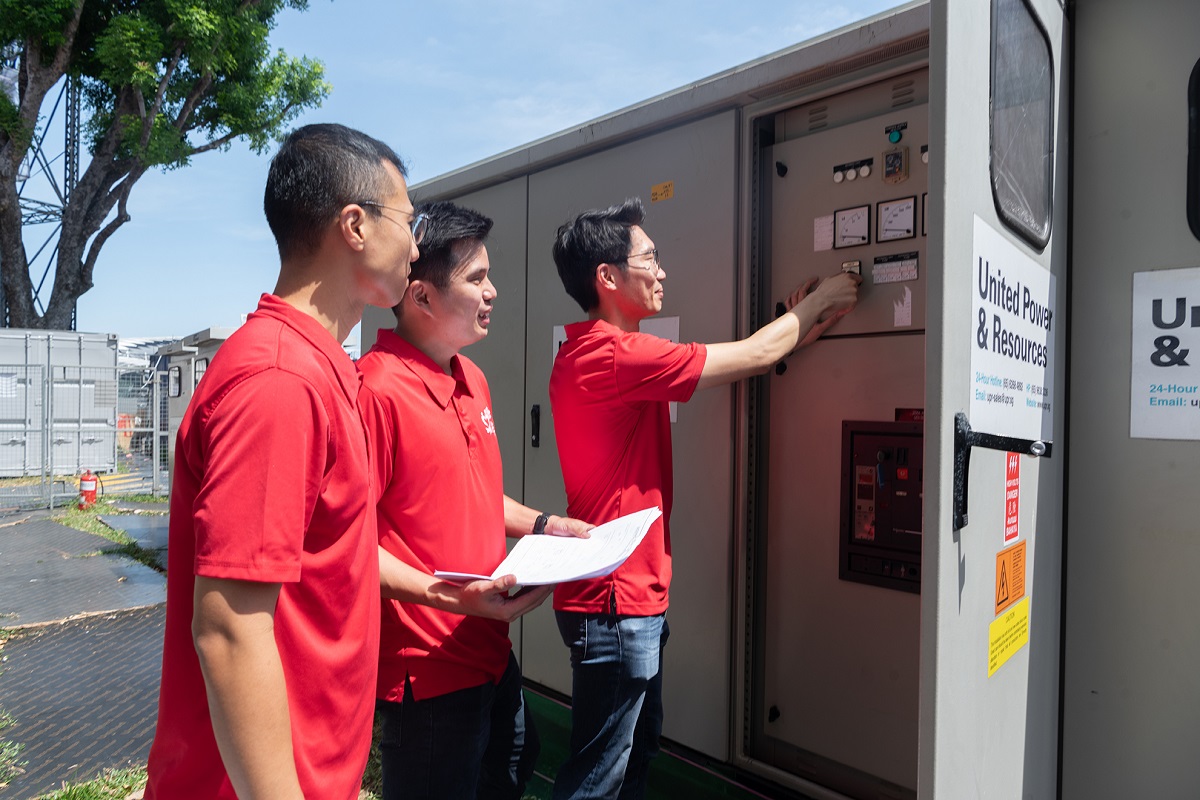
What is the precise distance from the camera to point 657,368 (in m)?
2.16

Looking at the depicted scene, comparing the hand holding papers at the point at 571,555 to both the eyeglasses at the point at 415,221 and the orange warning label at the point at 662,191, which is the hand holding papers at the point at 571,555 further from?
the orange warning label at the point at 662,191

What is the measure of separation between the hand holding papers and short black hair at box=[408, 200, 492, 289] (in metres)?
0.68

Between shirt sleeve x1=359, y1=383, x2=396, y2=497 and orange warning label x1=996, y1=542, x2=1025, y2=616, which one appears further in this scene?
shirt sleeve x1=359, y1=383, x2=396, y2=497

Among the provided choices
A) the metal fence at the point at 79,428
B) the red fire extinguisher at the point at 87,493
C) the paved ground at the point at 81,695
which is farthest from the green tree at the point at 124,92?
the paved ground at the point at 81,695

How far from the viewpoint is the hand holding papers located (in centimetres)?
Result: 159

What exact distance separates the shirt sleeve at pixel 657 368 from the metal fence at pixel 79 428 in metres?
11.5

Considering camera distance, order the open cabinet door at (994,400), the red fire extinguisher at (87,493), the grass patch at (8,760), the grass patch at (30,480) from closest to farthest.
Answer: the open cabinet door at (994,400) < the grass patch at (8,760) < the red fire extinguisher at (87,493) < the grass patch at (30,480)

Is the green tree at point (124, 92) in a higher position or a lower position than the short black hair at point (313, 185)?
higher

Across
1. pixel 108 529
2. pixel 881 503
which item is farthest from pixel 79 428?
pixel 881 503

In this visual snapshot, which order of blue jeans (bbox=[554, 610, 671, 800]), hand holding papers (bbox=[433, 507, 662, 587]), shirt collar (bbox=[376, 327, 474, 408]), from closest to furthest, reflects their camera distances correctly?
hand holding papers (bbox=[433, 507, 662, 587]), shirt collar (bbox=[376, 327, 474, 408]), blue jeans (bbox=[554, 610, 671, 800])

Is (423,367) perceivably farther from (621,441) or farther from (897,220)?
(897,220)

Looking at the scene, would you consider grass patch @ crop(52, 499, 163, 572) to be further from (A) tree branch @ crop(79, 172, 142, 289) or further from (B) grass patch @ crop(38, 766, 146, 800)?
(A) tree branch @ crop(79, 172, 142, 289)

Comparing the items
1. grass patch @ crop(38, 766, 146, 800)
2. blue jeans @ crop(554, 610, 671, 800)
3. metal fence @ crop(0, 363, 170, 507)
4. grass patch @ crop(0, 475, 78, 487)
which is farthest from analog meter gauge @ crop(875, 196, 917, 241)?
grass patch @ crop(0, 475, 78, 487)

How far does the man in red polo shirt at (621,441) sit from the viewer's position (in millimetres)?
2123
